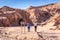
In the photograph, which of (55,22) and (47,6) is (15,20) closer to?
(55,22)

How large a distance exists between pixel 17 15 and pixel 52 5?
27.2 m

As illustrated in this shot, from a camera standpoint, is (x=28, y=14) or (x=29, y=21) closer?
(x=29, y=21)

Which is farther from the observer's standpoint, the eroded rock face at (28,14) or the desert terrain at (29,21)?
the eroded rock face at (28,14)

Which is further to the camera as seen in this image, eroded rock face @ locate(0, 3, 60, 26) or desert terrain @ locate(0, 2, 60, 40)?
eroded rock face @ locate(0, 3, 60, 26)

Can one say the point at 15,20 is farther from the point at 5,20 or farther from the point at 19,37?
the point at 19,37

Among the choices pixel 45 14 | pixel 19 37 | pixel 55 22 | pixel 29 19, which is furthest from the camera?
pixel 45 14

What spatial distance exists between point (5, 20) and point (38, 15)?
16743 millimetres

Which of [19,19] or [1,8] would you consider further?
[1,8]

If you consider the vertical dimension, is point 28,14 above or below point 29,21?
above

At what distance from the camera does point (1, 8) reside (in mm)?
70188

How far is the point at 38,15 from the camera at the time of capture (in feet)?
221

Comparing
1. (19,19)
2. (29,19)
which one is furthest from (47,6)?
(19,19)

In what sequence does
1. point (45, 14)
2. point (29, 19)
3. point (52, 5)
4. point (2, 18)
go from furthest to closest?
point (52, 5), point (45, 14), point (29, 19), point (2, 18)

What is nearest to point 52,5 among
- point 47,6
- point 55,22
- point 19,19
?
point 47,6
